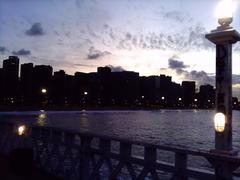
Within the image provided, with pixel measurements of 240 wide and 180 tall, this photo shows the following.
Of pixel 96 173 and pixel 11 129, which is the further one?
pixel 11 129

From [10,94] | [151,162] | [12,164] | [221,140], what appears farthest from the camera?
[10,94]

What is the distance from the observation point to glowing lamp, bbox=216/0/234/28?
21.0ft

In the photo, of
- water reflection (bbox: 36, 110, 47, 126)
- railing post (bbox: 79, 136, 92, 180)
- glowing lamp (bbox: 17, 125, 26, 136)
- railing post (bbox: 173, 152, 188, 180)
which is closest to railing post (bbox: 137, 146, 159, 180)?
railing post (bbox: 173, 152, 188, 180)

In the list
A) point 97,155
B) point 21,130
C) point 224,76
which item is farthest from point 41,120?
point 224,76

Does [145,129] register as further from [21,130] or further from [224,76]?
[224,76]

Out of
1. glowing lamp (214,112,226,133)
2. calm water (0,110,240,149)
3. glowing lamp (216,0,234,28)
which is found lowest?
calm water (0,110,240,149)

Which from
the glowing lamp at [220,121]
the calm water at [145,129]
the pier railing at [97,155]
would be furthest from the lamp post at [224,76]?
the calm water at [145,129]

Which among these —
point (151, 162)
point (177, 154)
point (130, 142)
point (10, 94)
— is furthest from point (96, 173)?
point (10, 94)

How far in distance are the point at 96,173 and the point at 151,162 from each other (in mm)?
2267

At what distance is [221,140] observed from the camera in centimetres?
603

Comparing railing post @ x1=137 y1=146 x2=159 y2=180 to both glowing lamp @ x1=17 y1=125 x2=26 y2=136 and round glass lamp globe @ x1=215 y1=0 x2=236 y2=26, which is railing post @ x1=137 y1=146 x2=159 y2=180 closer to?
round glass lamp globe @ x1=215 y1=0 x2=236 y2=26

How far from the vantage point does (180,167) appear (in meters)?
6.25

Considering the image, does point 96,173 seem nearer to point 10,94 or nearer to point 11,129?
point 11,129

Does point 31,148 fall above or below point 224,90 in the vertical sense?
below
